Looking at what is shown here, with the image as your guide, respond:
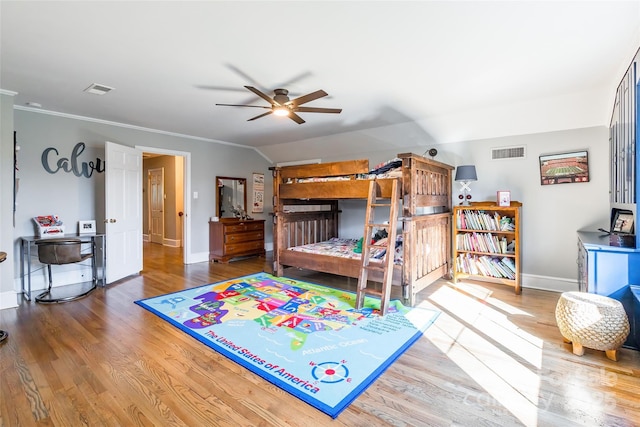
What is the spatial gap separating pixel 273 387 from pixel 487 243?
11.5ft

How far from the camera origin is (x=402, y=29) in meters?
2.19

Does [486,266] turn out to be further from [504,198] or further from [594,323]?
[594,323]

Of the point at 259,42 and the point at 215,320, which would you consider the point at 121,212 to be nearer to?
the point at 215,320

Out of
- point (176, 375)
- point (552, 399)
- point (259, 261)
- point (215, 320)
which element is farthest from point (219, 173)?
point (552, 399)

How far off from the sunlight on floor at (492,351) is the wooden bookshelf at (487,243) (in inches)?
25.2

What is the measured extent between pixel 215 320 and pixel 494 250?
3636 millimetres

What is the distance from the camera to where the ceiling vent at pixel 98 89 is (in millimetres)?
3246

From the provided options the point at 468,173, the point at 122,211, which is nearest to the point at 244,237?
the point at 122,211

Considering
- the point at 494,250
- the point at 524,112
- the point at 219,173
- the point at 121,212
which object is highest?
the point at 524,112

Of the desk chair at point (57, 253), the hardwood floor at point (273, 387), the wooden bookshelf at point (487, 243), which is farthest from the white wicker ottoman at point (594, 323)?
the desk chair at point (57, 253)

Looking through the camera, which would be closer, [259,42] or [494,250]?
[259,42]

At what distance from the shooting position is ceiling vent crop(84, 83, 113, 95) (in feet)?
10.6

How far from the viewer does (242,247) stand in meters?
6.07

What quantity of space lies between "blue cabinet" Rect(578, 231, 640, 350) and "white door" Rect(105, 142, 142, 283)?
18.0 feet
